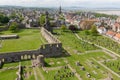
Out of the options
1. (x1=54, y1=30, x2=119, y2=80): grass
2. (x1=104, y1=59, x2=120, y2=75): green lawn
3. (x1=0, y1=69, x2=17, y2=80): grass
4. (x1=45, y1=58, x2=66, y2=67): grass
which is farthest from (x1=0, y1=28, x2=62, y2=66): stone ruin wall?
(x1=104, y1=59, x2=120, y2=75): green lawn

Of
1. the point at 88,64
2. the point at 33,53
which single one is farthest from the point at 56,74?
the point at 33,53

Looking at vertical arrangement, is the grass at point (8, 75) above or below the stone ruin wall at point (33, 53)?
below

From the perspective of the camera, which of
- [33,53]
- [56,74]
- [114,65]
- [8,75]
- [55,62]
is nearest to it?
[56,74]

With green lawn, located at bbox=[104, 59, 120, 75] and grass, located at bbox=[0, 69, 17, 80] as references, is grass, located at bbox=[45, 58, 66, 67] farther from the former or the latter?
green lawn, located at bbox=[104, 59, 120, 75]

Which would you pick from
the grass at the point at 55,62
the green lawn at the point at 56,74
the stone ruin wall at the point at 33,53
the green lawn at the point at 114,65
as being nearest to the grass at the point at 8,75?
the green lawn at the point at 56,74

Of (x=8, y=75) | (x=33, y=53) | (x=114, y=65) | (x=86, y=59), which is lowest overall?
(x=8, y=75)

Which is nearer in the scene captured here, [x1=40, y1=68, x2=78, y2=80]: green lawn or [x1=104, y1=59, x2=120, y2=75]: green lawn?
[x1=40, y1=68, x2=78, y2=80]: green lawn

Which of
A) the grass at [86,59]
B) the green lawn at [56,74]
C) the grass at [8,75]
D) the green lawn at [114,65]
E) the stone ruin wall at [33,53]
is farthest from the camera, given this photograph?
the stone ruin wall at [33,53]

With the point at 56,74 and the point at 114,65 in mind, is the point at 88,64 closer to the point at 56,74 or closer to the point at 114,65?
the point at 114,65

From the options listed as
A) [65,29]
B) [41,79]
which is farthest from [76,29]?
[41,79]

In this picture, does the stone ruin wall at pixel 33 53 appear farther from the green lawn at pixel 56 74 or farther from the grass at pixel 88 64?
the green lawn at pixel 56 74

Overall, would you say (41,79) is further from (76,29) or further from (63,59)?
(76,29)

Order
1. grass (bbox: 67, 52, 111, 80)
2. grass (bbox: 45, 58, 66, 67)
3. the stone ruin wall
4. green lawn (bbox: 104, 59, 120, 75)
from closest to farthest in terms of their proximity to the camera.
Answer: grass (bbox: 67, 52, 111, 80) < green lawn (bbox: 104, 59, 120, 75) < grass (bbox: 45, 58, 66, 67) < the stone ruin wall
